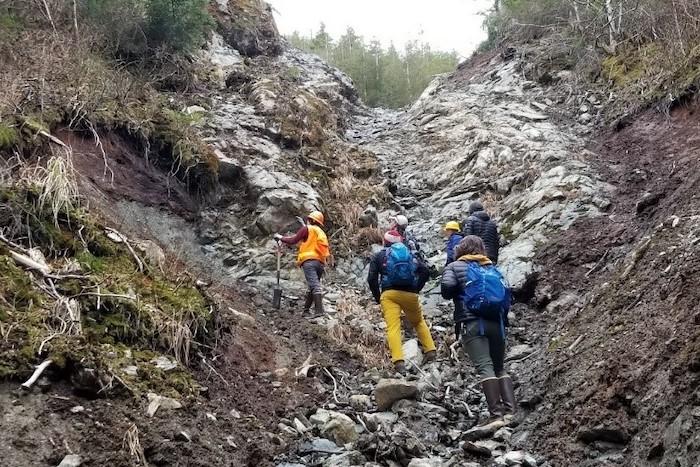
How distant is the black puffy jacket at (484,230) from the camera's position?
8.99 metres

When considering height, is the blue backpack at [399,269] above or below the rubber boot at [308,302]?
above

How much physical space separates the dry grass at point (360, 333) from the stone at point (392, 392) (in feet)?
4.62

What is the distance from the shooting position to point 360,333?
8039mm

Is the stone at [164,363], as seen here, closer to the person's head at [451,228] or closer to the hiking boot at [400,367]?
the hiking boot at [400,367]

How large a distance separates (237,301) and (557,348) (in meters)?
4.21

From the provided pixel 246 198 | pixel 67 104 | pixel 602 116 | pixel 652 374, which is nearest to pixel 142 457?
pixel 652 374

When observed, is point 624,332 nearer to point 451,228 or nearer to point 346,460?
point 346,460

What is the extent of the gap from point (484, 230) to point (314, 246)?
2534 mm

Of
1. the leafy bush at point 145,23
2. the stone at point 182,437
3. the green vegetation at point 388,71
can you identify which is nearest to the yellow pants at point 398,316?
the stone at point 182,437

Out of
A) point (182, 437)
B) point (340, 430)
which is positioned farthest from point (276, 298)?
point (182, 437)

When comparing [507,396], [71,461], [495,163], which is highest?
[495,163]

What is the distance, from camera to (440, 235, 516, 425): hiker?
5.44m

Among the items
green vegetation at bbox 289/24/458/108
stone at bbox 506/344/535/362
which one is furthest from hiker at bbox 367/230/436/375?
green vegetation at bbox 289/24/458/108

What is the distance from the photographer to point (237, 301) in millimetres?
8367
